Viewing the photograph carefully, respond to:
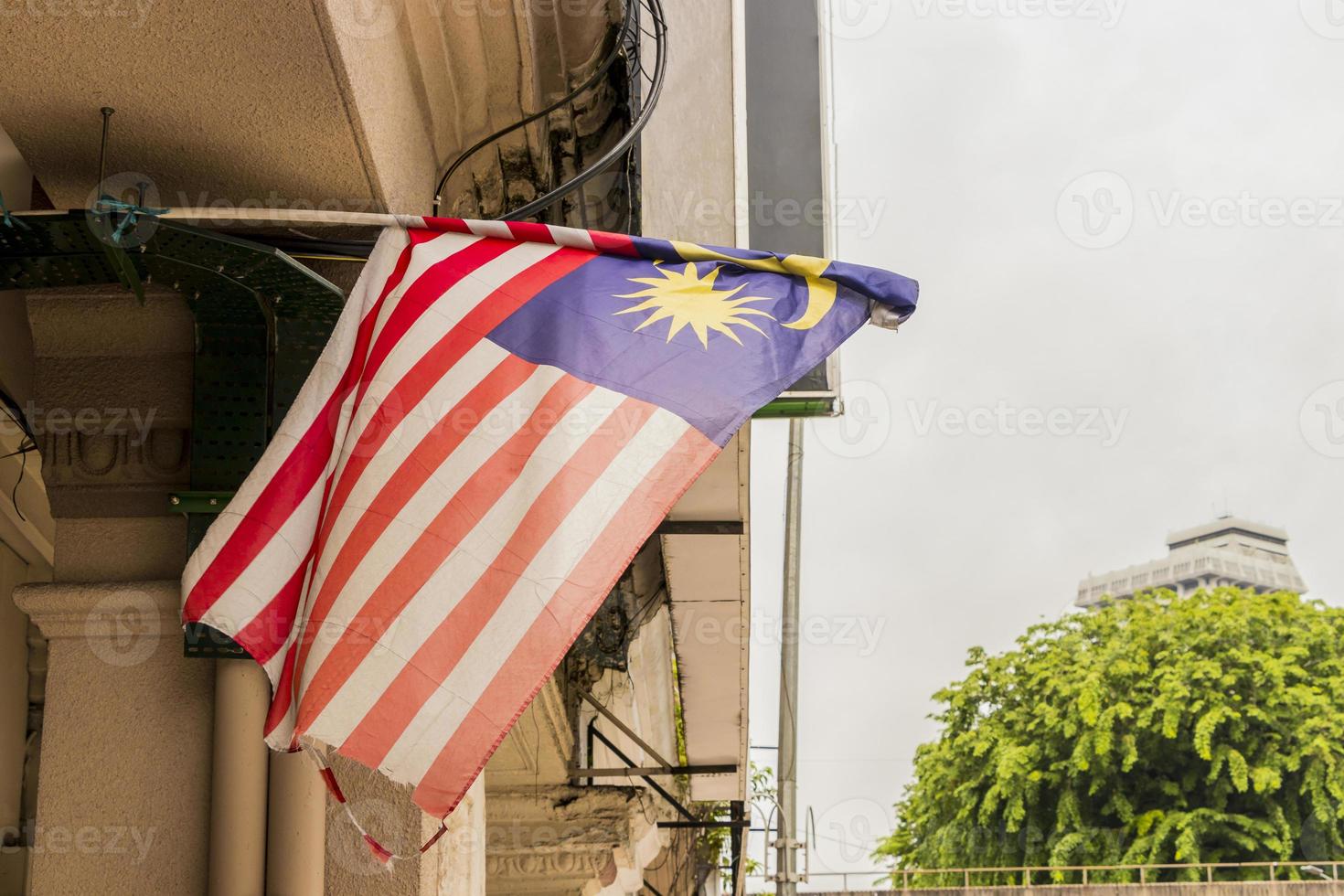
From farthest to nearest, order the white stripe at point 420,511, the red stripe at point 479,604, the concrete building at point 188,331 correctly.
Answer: the concrete building at point 188,331
the white stripe at point 420,511
the red stripe at point 479,604

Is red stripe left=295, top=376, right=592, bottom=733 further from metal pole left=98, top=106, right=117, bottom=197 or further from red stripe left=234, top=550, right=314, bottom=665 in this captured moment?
metal pole left=98, top=106, right=117, bottom=197

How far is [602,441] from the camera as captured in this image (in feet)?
11.8

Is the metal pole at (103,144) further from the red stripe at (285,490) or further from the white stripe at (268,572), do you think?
the white stripe at (268,572)

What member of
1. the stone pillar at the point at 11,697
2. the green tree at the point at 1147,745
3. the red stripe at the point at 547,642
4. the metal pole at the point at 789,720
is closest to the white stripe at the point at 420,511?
the red stripe at the point at 547,642

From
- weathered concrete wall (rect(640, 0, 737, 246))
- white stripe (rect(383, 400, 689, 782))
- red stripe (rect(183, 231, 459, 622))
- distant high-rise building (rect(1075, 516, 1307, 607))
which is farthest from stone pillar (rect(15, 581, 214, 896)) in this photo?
distant high-rise building (rect(1075, 516, 1307, 607))

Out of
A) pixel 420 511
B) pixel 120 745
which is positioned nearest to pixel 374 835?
pixel 120 745

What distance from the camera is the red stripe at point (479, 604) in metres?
3.32

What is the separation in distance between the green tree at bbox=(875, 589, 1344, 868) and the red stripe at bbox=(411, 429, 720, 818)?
3099 centimetres

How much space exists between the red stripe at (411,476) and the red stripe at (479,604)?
28 centimetres

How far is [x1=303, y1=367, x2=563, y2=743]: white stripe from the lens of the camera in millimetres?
3453

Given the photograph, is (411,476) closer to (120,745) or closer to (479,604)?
(479,604)

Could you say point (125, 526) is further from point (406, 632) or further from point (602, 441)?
point (602, 441)

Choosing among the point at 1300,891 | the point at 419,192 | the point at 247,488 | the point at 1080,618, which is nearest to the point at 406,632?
the point at 247,488

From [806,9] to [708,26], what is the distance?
167 centimetres
